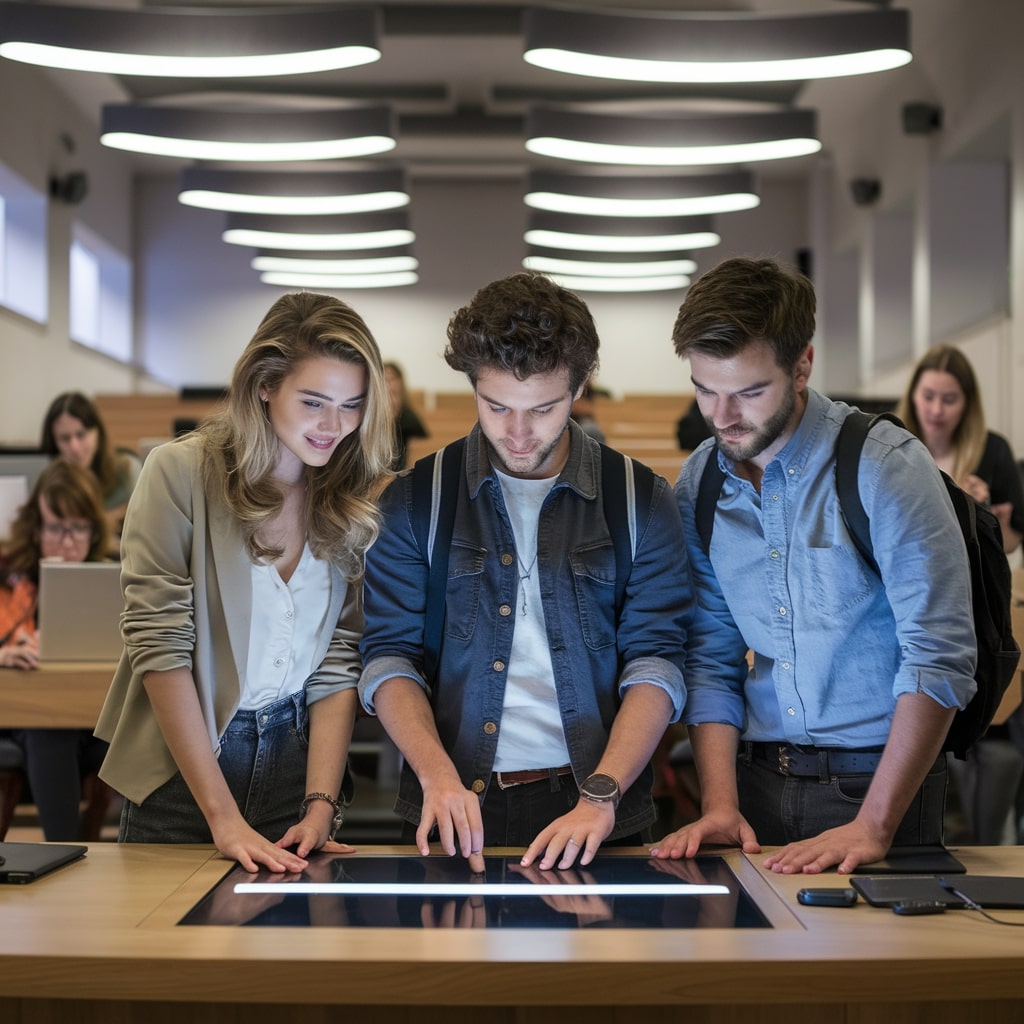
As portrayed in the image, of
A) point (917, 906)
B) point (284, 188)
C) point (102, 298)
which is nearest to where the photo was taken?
point (917, 906)

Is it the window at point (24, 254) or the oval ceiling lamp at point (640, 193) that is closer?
the oval ceiling lamp at point (640, 193)

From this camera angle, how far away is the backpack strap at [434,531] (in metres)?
1.76

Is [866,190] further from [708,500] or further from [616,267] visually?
[708,500]

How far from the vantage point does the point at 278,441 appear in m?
1.81

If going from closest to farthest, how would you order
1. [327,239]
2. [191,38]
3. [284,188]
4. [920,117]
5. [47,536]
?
[47,536]
[191,38]
[284,188]
[327,239]
[920,117]

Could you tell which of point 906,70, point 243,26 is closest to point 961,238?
point 906,70

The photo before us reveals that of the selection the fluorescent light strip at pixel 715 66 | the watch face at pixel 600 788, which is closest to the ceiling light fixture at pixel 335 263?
the fluorescent light strip at pixel 715 66

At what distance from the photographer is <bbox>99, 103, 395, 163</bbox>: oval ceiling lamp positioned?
5559 mm

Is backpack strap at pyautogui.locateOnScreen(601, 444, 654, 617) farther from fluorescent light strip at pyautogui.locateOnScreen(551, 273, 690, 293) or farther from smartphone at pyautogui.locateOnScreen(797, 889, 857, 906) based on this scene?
fluorescent light strip at pyautogui.locateOnScreen(551, 273, 690, 293)

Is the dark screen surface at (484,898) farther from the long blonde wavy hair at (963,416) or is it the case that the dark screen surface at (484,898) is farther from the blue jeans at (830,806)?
the long blonde wavy hair at (963,416)

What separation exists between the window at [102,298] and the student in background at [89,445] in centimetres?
754

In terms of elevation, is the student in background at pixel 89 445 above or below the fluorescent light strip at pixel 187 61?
below

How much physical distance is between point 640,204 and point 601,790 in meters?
5.95

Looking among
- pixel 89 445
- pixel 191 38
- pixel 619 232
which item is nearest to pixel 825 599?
pixel 191 38
